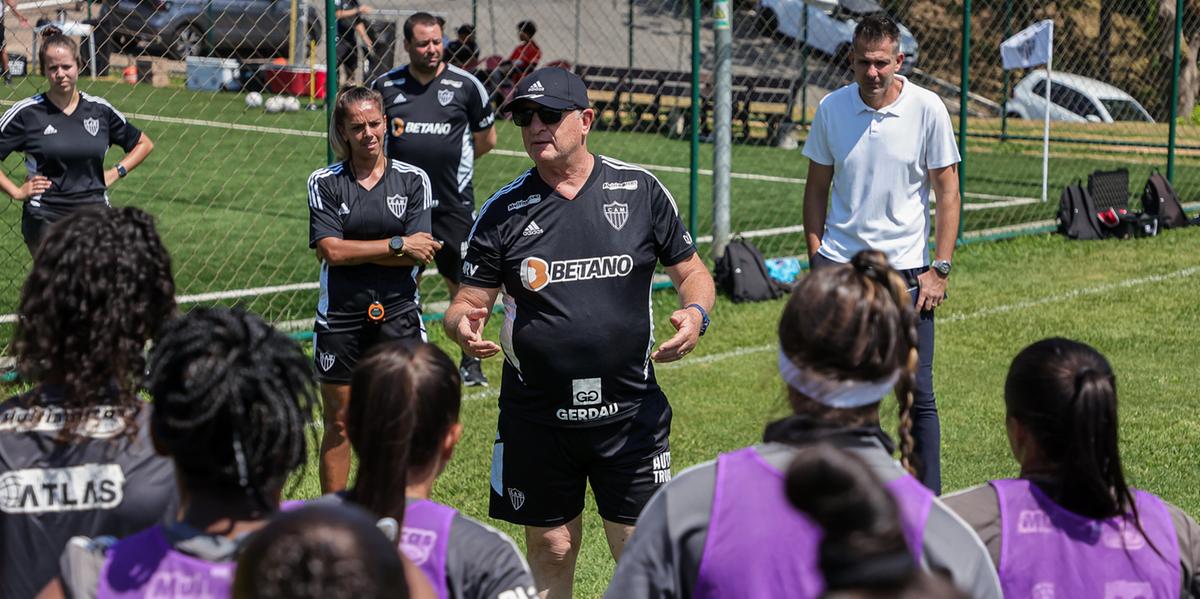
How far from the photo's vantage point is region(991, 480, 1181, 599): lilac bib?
2.56 meters

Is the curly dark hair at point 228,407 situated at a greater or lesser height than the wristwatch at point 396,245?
greater

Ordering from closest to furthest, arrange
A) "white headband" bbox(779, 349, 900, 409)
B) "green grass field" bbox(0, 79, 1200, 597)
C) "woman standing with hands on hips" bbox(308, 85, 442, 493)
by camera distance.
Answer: "white headband" bbox(779, 349, 900, 409) < "woman standing with hands on hips" bbox(308, 85, 442, 493) < "green grass field" bbox(0, 79, 1200, 597)

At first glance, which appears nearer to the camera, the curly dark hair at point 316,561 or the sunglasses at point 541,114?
the curly dark hair at point 316,561

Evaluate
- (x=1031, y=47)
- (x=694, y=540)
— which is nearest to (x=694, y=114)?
(x=1031, y=47)

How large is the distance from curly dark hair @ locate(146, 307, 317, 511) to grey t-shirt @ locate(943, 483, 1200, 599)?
1.30 meters

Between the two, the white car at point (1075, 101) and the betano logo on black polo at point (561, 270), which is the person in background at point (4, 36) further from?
the white car at point (1075, 101)

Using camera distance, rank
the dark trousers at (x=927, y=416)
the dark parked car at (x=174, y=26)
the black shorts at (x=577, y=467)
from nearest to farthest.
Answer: the black shorts at (x=577, y=467)
the dark trousers at (x=927, y=416)
the dark parked car at (x=174, y=26)

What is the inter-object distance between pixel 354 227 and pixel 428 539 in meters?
3.77

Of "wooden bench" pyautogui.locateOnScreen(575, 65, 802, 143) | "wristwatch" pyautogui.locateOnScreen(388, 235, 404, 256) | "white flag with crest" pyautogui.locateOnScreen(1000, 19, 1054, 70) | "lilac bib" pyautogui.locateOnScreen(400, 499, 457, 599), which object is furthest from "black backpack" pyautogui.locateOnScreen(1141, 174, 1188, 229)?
"lilac bib" pyautogui.locateOnScreen(400, 499, 457, 599)

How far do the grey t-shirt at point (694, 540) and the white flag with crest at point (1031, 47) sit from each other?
13.3 metres

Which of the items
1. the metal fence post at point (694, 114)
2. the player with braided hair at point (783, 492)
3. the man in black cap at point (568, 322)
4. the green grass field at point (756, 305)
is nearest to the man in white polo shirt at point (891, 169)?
the green grass field at point (756, 305)

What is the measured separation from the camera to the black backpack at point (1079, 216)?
518 inches

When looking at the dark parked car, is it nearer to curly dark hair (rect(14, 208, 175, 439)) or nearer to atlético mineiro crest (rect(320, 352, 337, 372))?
atlético mineiro crest (rect(320, 352, 337, 372))

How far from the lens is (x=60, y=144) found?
8.17m
